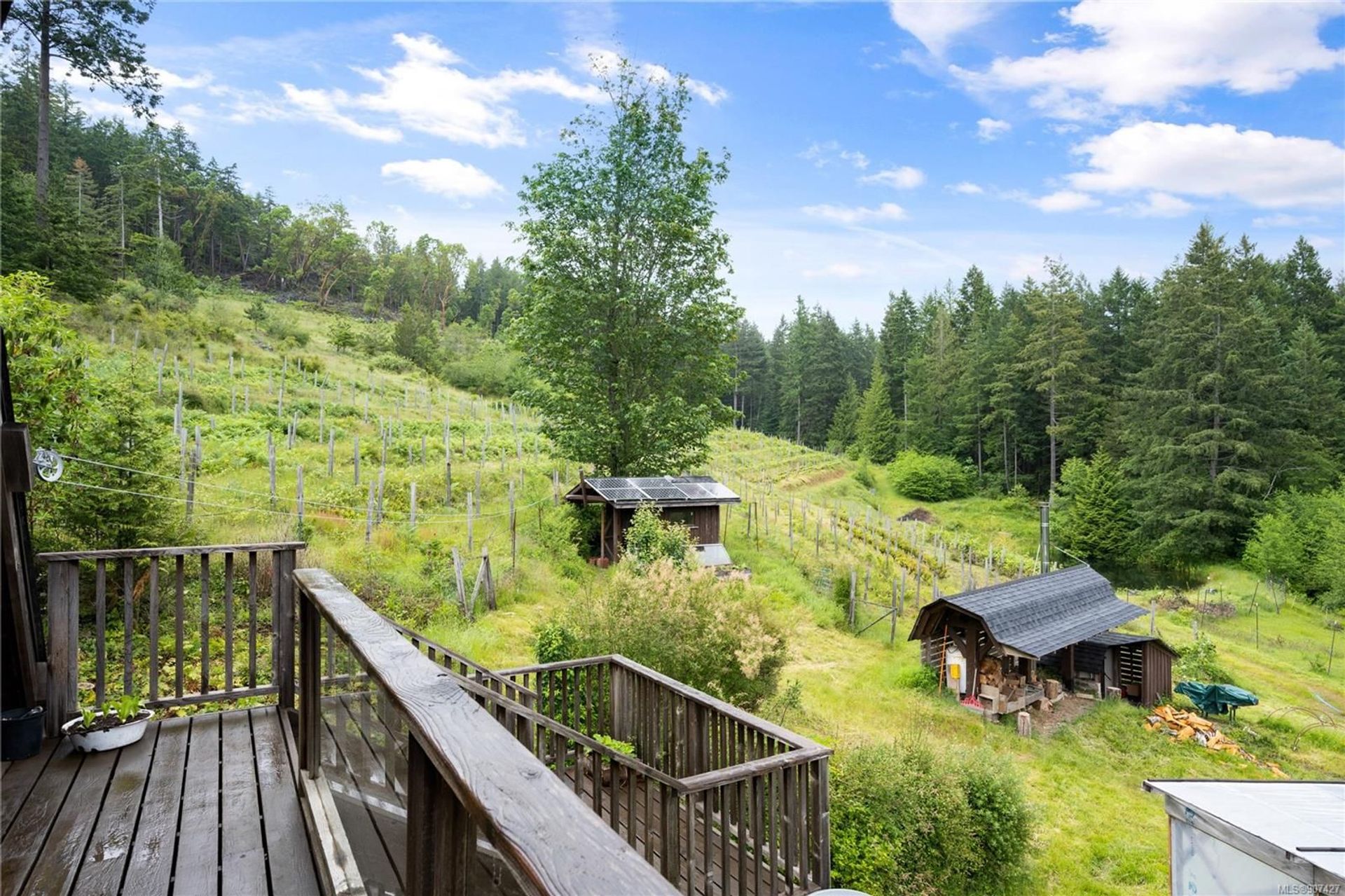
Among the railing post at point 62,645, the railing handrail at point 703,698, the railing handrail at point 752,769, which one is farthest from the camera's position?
the railing handrail at point 703,698

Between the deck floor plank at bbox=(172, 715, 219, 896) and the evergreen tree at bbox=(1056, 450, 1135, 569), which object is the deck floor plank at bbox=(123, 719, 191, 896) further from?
the evergreen tree at bbox=(1056, 450, 1135, 569)

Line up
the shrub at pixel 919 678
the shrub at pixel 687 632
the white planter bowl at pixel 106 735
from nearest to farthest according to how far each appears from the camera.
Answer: the white planter bowl at pixel 106 735, the shrub at pixel 687 632, the shrub at pixel 919 678

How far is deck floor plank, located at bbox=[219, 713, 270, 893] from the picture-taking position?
2.10m

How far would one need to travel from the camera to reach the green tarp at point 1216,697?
486 inches

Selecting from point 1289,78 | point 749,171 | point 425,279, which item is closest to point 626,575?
point 749,171

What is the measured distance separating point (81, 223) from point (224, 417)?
10.7m

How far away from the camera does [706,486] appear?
16.8 metres

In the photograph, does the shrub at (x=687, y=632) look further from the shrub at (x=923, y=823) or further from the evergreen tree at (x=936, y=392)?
the evergreen tree at (x=936, y=392)

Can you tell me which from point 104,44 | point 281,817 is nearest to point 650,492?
point 281,817

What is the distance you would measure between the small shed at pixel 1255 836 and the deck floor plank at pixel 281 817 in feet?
20.8

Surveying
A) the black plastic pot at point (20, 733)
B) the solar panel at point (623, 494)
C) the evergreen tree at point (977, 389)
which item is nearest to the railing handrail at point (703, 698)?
the black plastic pot at point (20, 733)

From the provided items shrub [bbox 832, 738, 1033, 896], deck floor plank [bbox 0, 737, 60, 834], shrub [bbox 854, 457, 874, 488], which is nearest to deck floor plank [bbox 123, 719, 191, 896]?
deck floor plank [bbox 0, 737, 60, 834]

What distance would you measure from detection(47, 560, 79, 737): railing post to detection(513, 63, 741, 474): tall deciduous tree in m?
13.8

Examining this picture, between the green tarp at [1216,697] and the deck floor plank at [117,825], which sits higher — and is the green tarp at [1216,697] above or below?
below
